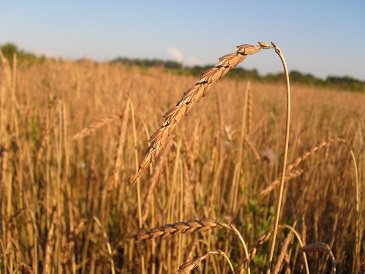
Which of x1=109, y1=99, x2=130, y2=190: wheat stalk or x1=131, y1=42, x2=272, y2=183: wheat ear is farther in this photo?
x1=109, y1=99, x2=130, y2=190: wheat stalk

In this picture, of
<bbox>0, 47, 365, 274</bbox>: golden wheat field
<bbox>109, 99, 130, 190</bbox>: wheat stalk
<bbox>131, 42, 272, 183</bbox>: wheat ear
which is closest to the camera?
<bbox>131, 42, 272, 183</bbox>: wheat ear

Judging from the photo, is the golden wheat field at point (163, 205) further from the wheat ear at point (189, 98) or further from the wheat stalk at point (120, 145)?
the wheat ear at point (189, 98)

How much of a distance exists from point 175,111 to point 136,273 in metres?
1.02

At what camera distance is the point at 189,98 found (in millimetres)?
443

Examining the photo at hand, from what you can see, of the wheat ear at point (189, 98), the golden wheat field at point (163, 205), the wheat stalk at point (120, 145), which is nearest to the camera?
the wheat ear at point (189, 98)

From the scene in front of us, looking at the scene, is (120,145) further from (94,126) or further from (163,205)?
(163,205)

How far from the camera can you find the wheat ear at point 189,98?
1.37ft

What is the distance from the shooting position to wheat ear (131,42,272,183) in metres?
0.42

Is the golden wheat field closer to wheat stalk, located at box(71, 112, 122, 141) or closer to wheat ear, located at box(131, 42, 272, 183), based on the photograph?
wheat stalk, located at box(71, 112, 122, 141)

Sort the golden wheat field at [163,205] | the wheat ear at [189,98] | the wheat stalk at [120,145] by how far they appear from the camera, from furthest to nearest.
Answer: the golden wheat field at [163,205] → the wheat stalk at [120,145] → the wheat ear at [189,98]

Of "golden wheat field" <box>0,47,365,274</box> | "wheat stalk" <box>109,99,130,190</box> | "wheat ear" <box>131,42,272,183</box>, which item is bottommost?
"golden wheat field" <box>0,47,365,274</box>

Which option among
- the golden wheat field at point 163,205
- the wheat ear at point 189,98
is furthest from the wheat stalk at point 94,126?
the wheat ear at point 189,98

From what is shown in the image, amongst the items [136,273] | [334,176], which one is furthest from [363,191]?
[136,273]

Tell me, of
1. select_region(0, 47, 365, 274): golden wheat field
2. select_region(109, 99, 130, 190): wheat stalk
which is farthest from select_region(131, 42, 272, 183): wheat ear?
select_region(109, 99, 130, 190): wheat stalk
